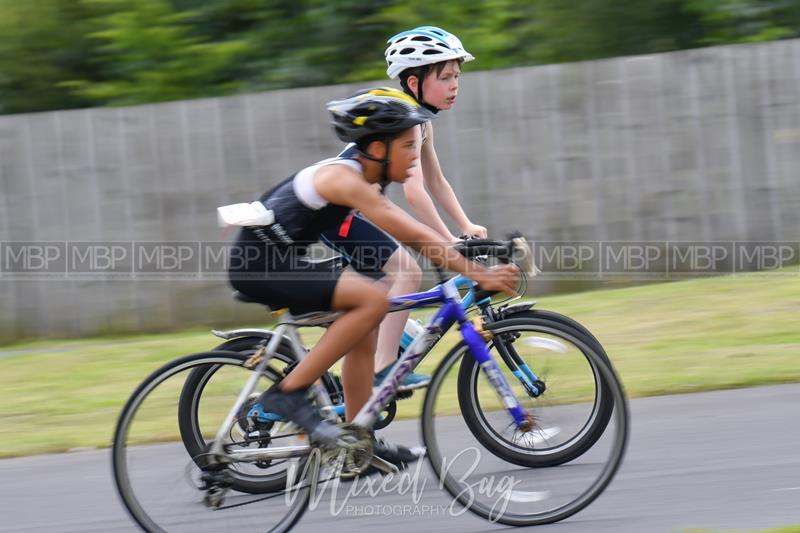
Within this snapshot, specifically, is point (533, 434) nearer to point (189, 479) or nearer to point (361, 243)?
point (361, 243)

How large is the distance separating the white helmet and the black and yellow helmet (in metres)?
0.86

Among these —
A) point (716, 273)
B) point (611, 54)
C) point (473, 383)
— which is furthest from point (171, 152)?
point (473, 383)

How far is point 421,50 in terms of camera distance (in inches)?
200

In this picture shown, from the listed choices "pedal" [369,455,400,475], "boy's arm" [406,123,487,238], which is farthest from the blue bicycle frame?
"boy's arm" [406,123,487,238]

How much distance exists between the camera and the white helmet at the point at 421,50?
5.07m

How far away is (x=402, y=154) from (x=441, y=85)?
0.94 meters

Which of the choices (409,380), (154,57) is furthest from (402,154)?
(154,57)

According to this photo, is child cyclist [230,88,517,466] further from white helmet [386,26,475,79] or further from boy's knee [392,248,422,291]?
white helmet [386,26,475,79]

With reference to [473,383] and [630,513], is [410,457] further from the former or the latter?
[630,513]

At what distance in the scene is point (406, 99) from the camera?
429 cm

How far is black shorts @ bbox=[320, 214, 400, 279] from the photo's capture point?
491cm

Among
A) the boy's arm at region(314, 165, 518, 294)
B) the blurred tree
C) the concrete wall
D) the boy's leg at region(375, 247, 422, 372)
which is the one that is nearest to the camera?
the boy's arm at region(314, 165, 518, 294)

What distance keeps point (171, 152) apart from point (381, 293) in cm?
571

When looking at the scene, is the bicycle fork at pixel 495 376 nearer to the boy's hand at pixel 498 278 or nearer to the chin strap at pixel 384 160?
the boy's hand at pixel 498 278
